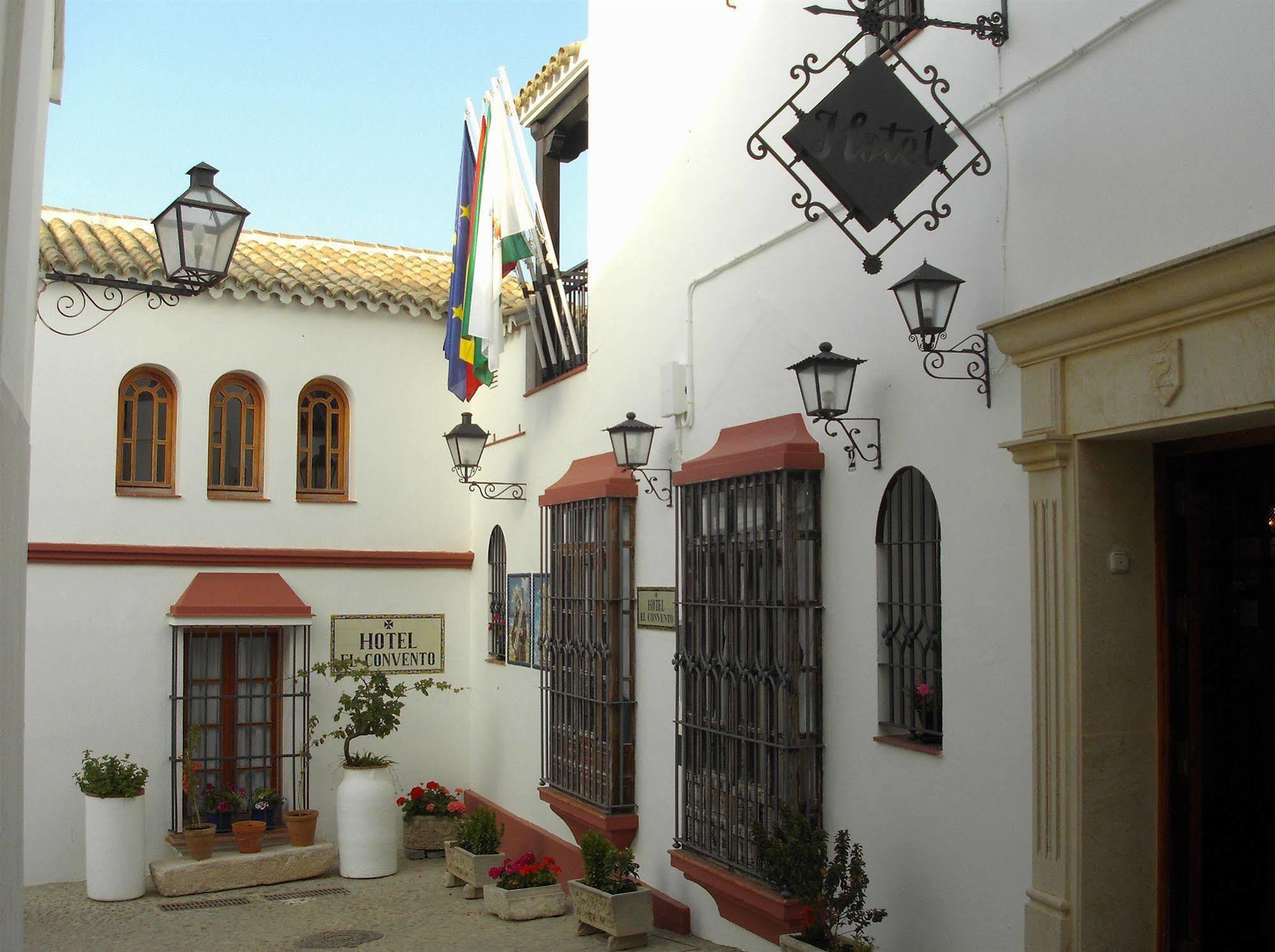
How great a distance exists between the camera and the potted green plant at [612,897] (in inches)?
337

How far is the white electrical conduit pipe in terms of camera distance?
513 cm

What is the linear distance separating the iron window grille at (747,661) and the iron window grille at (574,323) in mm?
3131

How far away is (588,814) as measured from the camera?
976 cm

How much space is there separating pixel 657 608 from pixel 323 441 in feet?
17.8

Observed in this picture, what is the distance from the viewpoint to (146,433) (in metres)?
12.5

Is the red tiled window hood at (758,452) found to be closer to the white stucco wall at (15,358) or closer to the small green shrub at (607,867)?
the small green shrub at (607,867)

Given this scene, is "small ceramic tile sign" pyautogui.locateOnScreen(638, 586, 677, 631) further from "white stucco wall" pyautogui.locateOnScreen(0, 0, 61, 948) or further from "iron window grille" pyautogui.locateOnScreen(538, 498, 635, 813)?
"white stucco wall" pyautogui.locateOnScreen(0, 0, 61, 948)

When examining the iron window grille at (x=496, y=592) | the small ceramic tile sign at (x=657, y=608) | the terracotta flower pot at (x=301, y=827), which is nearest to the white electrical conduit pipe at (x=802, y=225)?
the small ceramic tile sign at (x=657, y=608)

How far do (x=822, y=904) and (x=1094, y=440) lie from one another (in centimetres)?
274

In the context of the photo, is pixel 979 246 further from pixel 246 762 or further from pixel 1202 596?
pixel 246 762

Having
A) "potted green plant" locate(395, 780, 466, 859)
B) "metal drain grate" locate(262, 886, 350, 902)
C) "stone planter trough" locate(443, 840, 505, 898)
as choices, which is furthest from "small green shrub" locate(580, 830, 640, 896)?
"potted green plant" locate(395, 780, 466, 859)

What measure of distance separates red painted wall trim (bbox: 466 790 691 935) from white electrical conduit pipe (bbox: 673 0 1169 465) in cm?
312

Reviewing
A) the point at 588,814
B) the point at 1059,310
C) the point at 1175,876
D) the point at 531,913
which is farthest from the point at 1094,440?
the point at 531,913

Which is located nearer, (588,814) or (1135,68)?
(1135,68)
